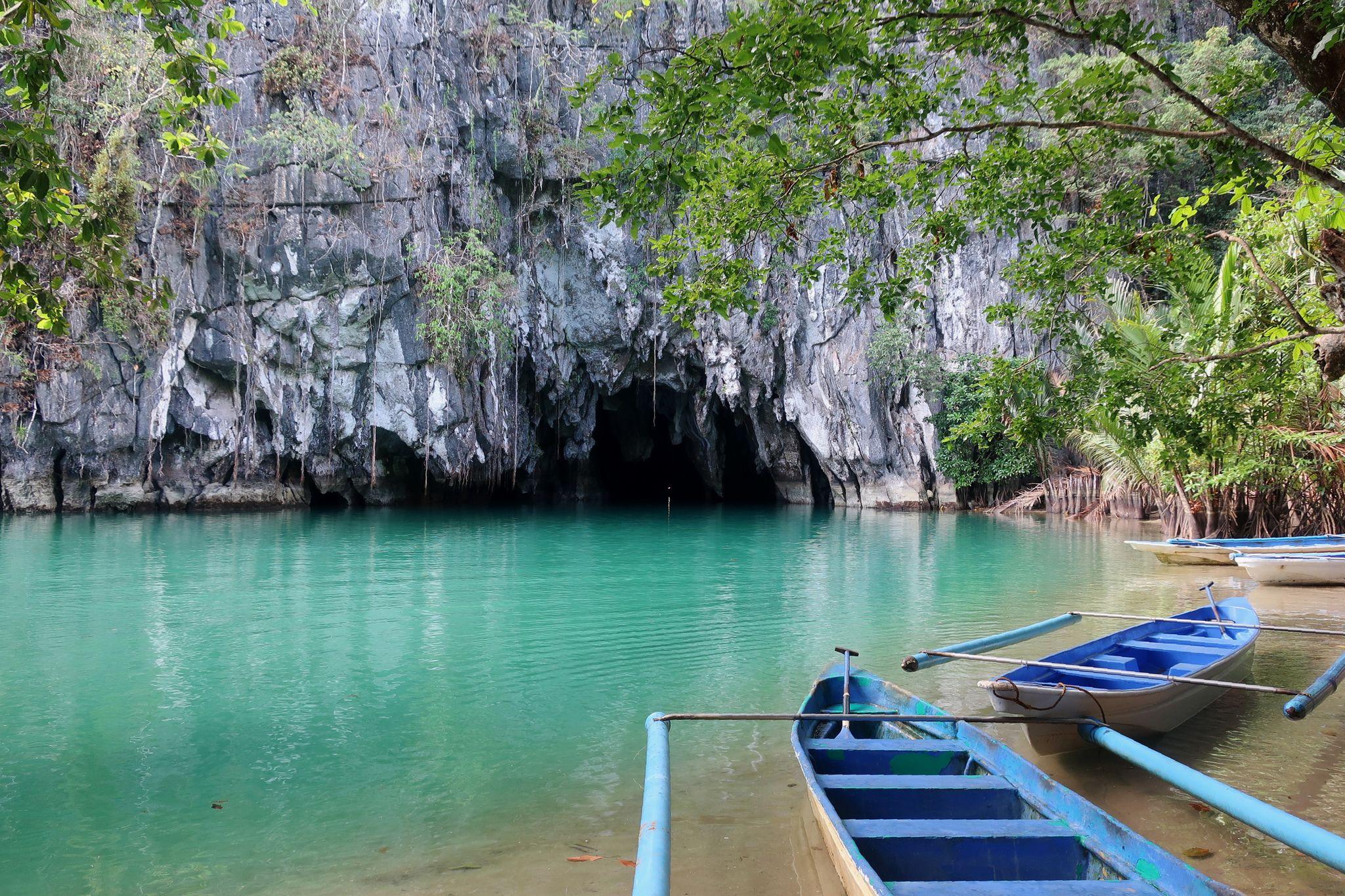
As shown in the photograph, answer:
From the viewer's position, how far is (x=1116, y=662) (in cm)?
470

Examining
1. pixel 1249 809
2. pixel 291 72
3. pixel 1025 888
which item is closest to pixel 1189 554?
pixel 1249 809

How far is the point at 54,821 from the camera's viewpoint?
3.38m

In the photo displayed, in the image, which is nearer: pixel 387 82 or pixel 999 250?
pixel 387 82

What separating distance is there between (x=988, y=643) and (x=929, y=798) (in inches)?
87.7

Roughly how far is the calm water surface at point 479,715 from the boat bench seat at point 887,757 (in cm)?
29

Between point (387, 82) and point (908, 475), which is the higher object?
point (387, 82)

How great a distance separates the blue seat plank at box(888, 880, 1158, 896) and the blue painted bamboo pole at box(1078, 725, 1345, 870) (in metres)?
0.36

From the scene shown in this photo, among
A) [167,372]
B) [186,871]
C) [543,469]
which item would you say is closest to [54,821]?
[186,871]

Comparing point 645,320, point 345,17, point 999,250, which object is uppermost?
point 345,17

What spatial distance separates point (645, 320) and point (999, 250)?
9643 millimetres

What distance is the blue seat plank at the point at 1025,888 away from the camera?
7.22ft

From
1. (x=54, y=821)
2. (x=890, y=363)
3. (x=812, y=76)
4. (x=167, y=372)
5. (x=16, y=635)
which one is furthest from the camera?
(x=890, y=363)

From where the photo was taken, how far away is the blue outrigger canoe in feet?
7.36

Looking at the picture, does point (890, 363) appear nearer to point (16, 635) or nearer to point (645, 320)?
point (645, 320)
